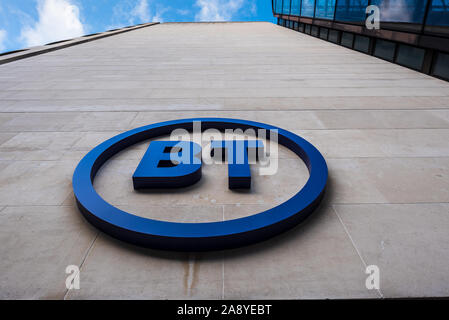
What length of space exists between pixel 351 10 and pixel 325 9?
5408 mm

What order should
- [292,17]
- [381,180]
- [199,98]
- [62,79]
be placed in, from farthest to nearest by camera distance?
[292,17], [62,79], [199,98], [381,180]

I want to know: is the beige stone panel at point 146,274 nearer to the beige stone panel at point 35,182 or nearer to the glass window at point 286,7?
the beige stone panel at point 35,182

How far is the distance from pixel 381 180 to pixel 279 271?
3218 mm

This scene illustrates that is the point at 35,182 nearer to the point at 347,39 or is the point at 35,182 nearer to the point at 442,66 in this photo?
the point at 442,66

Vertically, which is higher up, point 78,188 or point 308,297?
point 78,188

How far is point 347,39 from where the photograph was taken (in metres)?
21.8

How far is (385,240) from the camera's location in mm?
4539

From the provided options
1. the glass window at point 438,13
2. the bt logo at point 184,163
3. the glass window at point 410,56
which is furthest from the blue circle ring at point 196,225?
the glass window at point 410,56

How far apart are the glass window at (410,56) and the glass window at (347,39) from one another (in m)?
6.00

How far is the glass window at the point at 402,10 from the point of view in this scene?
13.8 meters

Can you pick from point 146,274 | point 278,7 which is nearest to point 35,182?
point 146,274

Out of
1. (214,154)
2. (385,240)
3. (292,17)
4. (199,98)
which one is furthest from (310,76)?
(292,17)

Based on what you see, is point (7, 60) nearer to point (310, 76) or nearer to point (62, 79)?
point (62, 79)
